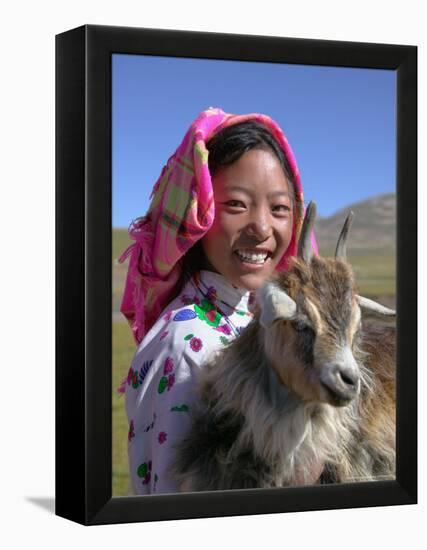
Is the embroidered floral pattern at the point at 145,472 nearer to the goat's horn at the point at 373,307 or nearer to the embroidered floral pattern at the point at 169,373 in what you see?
the embroidered floral pattern at the point at 169,373

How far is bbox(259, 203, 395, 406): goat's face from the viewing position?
15.8ft

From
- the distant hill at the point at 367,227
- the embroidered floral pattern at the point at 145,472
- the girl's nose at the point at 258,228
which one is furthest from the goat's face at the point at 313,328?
the distant hill at the point at 367,227

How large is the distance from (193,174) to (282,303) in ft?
2.73

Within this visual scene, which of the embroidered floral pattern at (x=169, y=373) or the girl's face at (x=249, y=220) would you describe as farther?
the girl's face at (x=249, y=220)

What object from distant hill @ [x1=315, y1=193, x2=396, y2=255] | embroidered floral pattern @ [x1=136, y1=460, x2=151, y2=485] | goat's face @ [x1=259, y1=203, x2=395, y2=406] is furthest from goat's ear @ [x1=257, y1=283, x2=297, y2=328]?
distant hill @ [x1=315, y1=193, x2=396, y2=255]

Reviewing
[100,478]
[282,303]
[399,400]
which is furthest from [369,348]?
[100,478]

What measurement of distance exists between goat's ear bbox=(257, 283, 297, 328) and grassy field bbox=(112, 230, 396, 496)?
2.00 ft

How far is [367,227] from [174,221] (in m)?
2.13

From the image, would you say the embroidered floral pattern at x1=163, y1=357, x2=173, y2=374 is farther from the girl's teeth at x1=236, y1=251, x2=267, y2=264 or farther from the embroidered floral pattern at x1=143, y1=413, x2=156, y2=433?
the girl's teeth at x1=236, y1=251, x2=267, y2=264

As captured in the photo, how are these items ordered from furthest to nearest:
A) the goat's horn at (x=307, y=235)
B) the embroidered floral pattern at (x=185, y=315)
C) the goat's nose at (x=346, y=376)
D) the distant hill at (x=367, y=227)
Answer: the distant hill at (x=367, y=227), the embroidered floral pattern at (x=185, y=315), the goat's horn at (x=307, y=235), the goat's nose at (x=346, y=376)

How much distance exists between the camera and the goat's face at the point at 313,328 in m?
4.81

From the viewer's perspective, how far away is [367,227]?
7.18m

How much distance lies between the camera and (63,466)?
5305mm

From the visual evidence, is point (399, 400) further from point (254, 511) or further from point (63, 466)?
A: point (63, 466)
